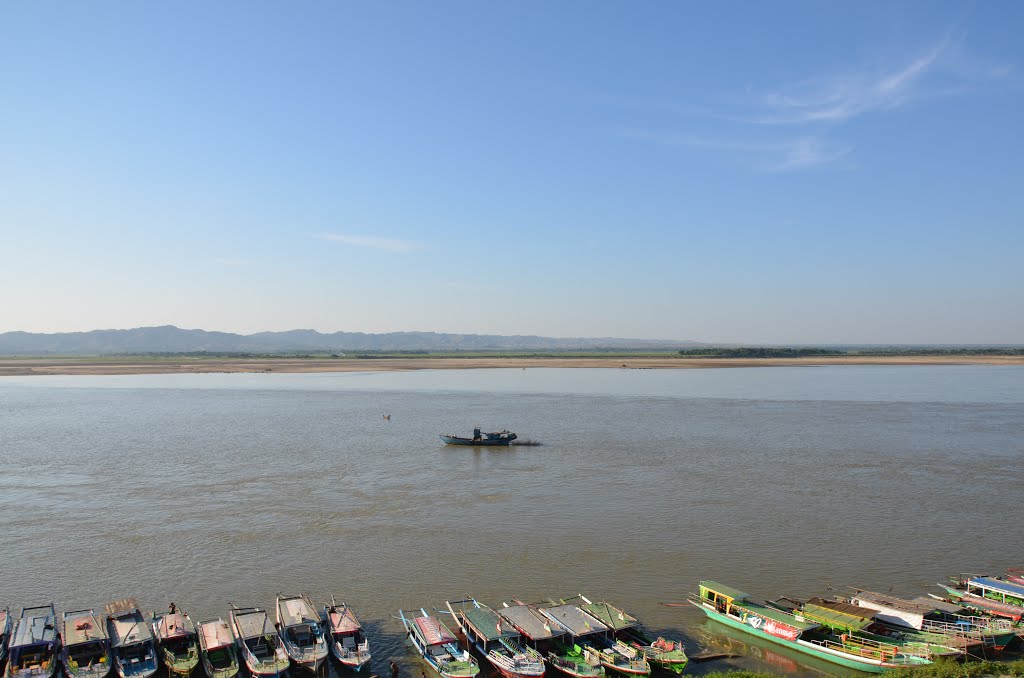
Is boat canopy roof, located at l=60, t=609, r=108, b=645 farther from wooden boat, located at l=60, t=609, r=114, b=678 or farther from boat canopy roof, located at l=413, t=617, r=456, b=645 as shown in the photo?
boat canopy roof, located at l=413, t=617, r=456, b=645

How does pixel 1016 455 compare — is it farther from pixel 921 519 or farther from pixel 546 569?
pixel 546 569

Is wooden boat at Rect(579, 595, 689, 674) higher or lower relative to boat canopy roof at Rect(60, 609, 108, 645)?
lower

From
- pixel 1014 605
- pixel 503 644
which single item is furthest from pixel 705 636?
pixel 1014 605

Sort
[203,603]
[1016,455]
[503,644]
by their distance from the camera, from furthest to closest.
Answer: [1016,455], [203,603], [503,644]

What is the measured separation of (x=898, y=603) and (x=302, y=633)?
42.4ft

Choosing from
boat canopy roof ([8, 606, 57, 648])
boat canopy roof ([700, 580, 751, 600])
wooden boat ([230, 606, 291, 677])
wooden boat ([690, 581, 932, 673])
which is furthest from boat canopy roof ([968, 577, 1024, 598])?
boat canopy roof ([8, 606, 57, 648])

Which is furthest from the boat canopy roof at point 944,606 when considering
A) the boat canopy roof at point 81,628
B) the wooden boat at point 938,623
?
the boat canopy roof at point 81,628

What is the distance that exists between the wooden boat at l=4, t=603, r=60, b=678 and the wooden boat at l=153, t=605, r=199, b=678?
1799 mm

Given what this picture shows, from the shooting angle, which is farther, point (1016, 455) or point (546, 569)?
point (1016, 455)

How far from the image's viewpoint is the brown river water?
1772cm

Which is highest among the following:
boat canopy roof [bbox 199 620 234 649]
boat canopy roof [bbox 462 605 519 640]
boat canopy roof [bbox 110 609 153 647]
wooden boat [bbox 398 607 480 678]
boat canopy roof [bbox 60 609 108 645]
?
boat canopy roof [bbox 60 609 108 645]

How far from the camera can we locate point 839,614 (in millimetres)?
14883

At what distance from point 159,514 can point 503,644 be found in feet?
50.4

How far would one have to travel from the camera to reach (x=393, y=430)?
1714 inches
